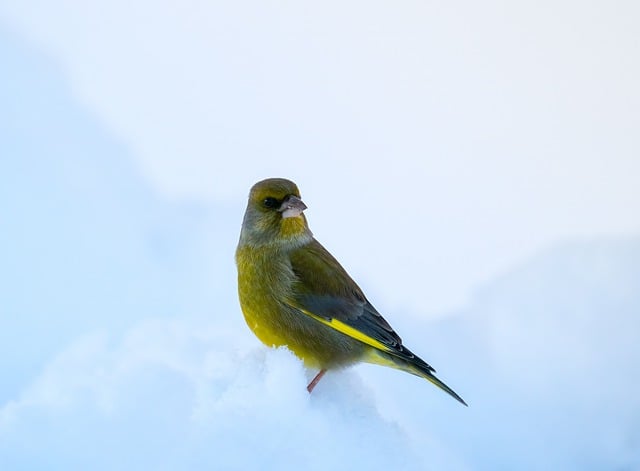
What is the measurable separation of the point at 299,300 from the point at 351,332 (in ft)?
0.65

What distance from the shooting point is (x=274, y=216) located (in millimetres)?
2947

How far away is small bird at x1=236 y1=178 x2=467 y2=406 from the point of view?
2869 mm

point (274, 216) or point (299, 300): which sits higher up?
point (274, 216)

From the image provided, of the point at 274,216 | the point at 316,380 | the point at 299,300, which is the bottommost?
the point at 316,380

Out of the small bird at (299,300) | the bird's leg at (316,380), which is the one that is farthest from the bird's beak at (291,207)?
the bird's leg at (316,380)

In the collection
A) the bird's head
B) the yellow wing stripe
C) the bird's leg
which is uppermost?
the bird's head

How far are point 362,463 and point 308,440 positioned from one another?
16cm

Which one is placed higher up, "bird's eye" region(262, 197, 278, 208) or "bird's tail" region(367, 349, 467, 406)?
"bird's eye" region(262, 197, 278, 208)

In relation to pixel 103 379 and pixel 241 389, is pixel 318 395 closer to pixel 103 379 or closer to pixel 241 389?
pixel 241 389

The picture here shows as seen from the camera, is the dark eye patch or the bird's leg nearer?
the bird's leg

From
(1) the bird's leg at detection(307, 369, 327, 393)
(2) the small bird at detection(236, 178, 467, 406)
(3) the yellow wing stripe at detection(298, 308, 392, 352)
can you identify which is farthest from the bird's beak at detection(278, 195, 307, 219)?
(1) the bird's leg at detection(307, 369, 327, 393)

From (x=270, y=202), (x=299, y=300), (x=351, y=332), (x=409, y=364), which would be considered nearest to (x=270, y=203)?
(x=270, y=202)

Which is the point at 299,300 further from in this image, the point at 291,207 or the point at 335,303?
the point at 291,207

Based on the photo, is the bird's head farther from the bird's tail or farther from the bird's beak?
the bird's tail
